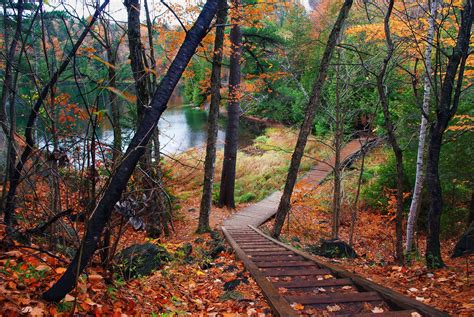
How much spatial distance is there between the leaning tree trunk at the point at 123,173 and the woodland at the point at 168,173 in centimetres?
1

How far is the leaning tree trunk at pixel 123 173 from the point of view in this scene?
2705 millimetres

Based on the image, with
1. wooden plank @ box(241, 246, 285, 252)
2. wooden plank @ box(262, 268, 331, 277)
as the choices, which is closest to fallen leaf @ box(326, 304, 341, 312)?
wooden plank @ box(262, 268, 331, 277)

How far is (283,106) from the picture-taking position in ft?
88.9

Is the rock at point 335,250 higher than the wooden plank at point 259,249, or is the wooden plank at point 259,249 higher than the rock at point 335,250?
the wooden plank at point 259,249

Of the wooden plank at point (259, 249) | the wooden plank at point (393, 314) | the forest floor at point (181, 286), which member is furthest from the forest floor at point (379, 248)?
the wooden plank at point (259, 249)

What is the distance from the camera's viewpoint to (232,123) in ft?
43.3

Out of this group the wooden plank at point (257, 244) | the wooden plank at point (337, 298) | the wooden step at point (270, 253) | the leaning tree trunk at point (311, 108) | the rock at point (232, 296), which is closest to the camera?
the wooden plank at point (337, 298)

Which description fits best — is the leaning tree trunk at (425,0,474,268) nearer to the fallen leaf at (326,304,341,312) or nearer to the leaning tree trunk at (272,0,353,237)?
the fallen leaf at (326,304,341,312)

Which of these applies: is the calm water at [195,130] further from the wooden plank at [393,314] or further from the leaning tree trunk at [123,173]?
the wooden plank at [393,314]

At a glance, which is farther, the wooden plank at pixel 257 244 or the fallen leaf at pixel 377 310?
the wooden plank at pixel 257 244

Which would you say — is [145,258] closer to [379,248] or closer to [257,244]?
[257,244]

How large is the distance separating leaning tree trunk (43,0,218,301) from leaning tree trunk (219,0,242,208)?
869cm

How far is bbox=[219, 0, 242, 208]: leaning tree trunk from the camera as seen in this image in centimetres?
1193

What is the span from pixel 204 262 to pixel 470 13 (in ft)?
19.0
